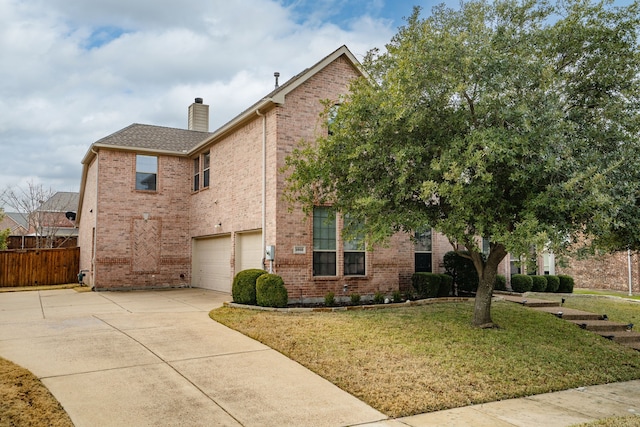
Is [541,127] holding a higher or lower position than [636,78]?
lower

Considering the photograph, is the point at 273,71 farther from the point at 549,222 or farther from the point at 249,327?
the point at 549,222

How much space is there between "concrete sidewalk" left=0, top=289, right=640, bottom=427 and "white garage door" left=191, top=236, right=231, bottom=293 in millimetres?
6730

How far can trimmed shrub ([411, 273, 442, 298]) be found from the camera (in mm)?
14250

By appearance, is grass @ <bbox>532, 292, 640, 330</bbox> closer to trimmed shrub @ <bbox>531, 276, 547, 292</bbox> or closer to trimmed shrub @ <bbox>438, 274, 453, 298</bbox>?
trimmed shrub @ <bbox>531, 276, 547, 292</bbox>

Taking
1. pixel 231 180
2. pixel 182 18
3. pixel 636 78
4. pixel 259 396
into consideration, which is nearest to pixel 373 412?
pixel 259 396

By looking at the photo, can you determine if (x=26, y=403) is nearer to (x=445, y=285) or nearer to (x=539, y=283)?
(x=445, y=285)

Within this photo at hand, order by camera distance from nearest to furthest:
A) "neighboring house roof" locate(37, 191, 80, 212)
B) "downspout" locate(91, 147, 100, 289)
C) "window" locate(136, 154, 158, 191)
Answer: "downspout" locate(91, 147, 100, 289) → "window" locate(136, 154, 158, 191) → "neighboring house roof" locate(37, 191, 80, 212)

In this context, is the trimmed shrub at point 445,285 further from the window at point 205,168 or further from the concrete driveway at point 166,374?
the window at point 205,168

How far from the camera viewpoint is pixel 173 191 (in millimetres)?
18875

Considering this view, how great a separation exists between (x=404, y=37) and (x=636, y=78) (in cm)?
433

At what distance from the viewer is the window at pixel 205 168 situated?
17891 millimetres

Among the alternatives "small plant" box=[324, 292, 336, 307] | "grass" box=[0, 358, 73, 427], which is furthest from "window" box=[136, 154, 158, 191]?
"grass" box=[0, 358, 73, 427]

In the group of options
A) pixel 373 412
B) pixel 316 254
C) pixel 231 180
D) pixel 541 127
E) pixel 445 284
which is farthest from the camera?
pixel 231 180

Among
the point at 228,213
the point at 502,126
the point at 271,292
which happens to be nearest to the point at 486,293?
the point at 502,126
